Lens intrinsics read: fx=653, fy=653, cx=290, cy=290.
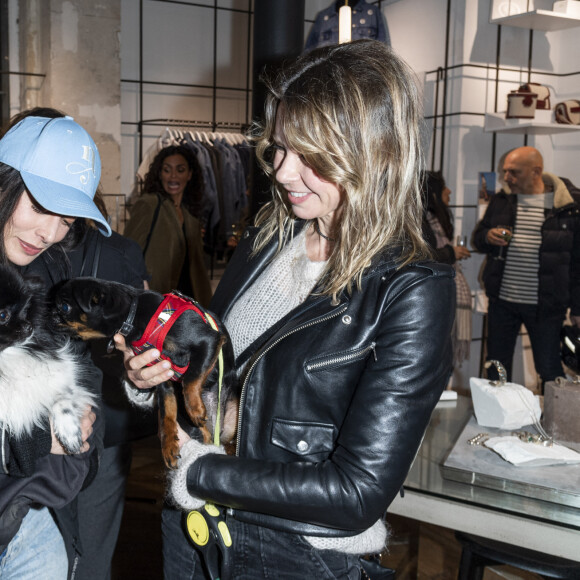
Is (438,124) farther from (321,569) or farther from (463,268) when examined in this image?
(321,569)

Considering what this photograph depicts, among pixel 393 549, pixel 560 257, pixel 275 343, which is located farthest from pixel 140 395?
pixel 560 257

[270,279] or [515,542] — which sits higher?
[270,279]

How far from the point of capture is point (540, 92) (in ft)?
16.3

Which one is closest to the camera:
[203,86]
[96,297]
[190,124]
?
[96,297]

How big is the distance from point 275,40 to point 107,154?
2410mm

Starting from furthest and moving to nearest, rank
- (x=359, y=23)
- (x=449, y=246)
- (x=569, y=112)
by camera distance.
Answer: (x=569, y=112) < (x=449, y=246) < (x=359, y=23)

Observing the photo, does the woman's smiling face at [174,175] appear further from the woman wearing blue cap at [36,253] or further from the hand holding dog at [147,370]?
the hand holding dog at [147,370]

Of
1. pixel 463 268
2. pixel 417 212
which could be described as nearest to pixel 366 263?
pixel 417 212

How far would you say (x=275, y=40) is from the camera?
3211 mm

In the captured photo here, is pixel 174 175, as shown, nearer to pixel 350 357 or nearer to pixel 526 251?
pixel 526 251

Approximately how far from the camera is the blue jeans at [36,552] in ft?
4.67

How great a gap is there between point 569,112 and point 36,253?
15.5 ft

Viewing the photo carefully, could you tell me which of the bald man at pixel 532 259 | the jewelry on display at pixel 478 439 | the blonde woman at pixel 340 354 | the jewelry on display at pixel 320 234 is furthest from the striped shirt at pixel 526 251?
the blonde woman at pixel 340 354

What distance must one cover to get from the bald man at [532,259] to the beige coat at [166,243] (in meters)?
2.03
